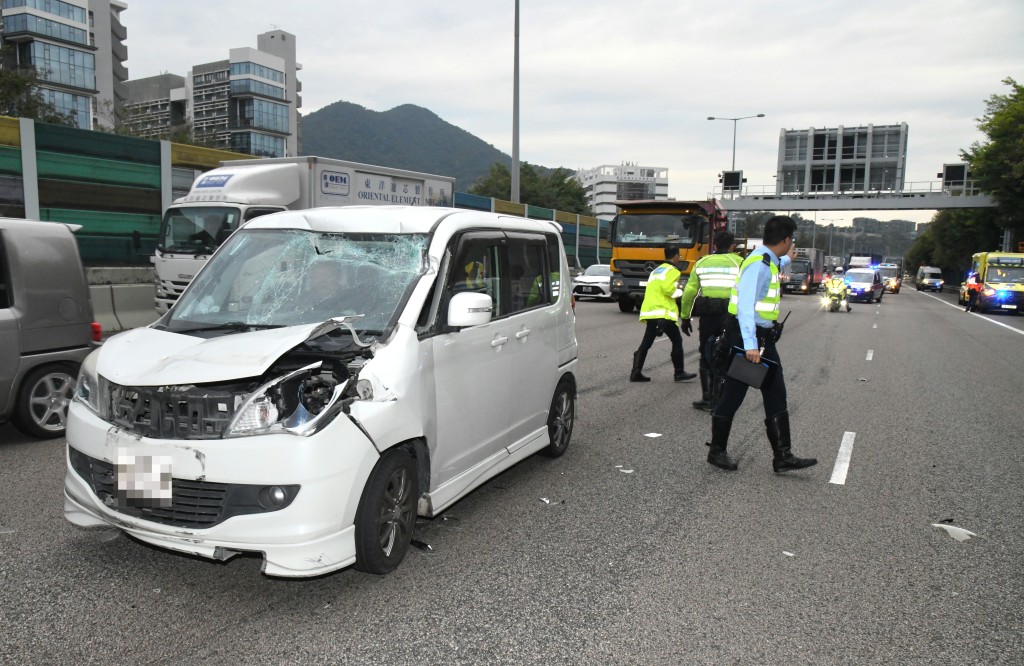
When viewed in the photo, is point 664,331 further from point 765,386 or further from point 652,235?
point 652,235

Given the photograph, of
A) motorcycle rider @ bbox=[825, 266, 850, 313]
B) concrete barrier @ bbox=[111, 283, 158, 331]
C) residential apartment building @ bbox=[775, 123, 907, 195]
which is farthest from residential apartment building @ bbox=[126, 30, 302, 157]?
concrete barrier @ bbox=[111, 283, 158, 331]

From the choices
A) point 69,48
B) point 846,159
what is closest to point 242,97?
point 69,48

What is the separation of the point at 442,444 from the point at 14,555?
7.41 ft

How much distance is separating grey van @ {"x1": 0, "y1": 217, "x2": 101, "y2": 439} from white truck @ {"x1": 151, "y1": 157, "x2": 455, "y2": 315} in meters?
6.46

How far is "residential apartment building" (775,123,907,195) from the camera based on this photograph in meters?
65.7

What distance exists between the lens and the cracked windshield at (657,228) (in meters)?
20.0

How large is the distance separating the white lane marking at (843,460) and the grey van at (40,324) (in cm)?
615

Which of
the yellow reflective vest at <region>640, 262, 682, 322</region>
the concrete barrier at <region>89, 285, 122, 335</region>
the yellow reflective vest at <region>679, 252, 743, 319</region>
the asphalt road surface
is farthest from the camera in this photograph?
the concrete barrier at <region>89, 285, 122, 335</region>

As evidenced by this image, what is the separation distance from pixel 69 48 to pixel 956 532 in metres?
85.9

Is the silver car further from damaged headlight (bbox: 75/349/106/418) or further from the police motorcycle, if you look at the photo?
damaged headlight (bbox: 75/349/106/418)

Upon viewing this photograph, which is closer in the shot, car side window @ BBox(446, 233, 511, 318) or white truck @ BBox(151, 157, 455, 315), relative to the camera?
car side window @ BBox(446, 233, 511, 318)

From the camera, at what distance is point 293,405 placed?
11.2 feet

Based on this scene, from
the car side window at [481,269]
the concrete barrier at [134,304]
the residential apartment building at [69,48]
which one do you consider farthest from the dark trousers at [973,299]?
the residential apartment building at [69,48]

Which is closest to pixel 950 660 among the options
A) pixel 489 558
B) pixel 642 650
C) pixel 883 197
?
pixel 642 650
